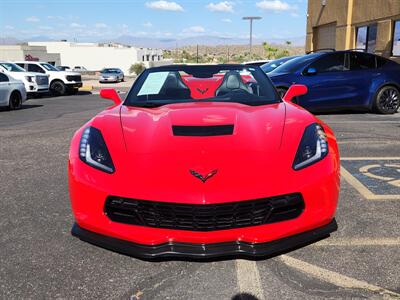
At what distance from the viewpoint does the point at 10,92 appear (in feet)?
43.2

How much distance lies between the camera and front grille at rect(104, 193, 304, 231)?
2492 mm

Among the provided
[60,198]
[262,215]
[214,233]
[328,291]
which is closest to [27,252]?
[60,198]

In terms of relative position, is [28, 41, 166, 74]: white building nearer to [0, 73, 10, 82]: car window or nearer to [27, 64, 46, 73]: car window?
[27, 64, 46, 73]: car window

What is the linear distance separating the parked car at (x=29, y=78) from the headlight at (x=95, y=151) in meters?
17.2

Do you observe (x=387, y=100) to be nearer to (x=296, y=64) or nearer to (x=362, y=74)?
(x=362, y=74)

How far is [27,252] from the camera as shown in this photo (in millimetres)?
3074

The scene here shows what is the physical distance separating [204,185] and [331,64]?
311 inches

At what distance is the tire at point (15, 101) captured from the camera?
13.3 metres

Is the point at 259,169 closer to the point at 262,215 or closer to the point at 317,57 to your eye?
the point at 262,215

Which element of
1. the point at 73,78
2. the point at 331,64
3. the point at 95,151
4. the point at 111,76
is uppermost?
the point at 331,64

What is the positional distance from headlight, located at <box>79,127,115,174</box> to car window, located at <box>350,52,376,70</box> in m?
7.94

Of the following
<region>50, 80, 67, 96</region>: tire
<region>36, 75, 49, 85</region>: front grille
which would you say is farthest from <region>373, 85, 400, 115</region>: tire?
<region>50, 80, 67, 96</region>: tire

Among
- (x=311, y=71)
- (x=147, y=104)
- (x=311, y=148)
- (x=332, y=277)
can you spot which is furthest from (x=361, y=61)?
(x=332, y=277)

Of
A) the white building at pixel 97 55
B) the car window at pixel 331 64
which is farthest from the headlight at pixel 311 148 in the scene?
the white building at pixel 97 55
